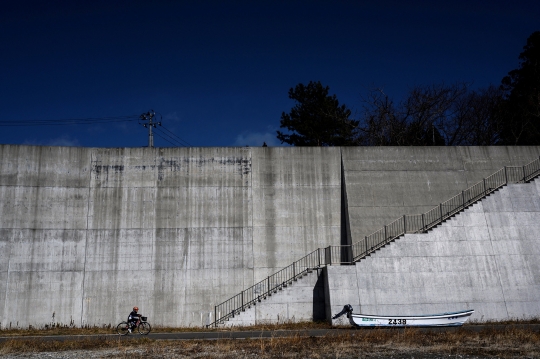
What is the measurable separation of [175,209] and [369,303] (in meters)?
11.4

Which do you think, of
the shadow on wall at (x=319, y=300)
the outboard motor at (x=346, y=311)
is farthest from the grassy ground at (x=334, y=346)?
the shadow on wall at (x=319, y=300)

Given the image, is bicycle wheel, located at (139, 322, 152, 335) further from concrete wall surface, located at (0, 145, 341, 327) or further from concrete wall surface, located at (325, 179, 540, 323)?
concrete wall surface, located at (325, 179, 540, 323)

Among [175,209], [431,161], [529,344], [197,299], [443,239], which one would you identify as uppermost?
[431,161]

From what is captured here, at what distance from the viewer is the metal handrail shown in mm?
27547

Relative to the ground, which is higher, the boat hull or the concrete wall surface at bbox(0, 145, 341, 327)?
the concrete wall surface at bbox(0, 145, 341, 327)

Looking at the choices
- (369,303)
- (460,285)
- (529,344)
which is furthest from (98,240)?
(529,344)

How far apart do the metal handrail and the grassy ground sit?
7251mm

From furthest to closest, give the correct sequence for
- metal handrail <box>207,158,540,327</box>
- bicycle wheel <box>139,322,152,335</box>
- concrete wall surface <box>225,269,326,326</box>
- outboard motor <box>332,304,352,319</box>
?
metal handrail <box>207,158,540,327</box> < concrete wall surface <box>225,269,326,326</box> < outboard motor <box>332,304,352,319</box> < bicycle wheel <box>139,322,152,335</box>

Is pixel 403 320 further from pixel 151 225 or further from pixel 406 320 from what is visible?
pixel 151 225

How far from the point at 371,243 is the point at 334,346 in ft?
38.6

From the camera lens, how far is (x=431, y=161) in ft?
102

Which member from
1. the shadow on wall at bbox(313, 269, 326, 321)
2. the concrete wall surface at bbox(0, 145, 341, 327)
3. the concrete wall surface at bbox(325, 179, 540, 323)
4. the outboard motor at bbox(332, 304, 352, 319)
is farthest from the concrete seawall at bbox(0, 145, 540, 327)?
the concrete wall surface at bbox(325, 179, 540, 323)

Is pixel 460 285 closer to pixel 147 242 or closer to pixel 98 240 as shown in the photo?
pixel 147 242

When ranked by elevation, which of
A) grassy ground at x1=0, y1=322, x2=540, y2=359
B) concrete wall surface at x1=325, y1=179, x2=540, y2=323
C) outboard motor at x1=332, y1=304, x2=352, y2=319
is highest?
concrete wall surface at x1=325, y1=179, x2=540, y2=323
